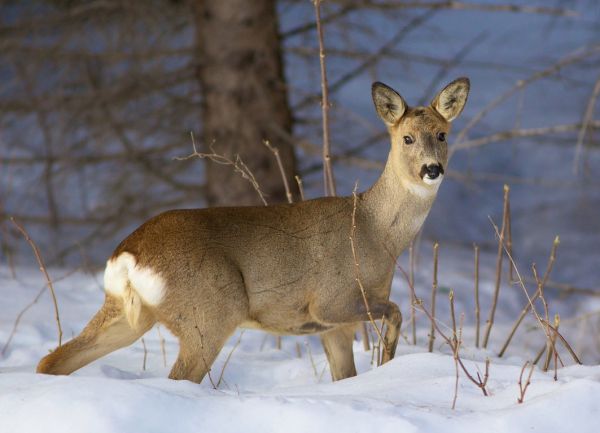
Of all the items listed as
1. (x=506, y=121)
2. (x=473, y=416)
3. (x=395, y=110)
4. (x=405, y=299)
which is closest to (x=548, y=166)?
(x=506, y=121)

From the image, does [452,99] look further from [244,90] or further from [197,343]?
[244,90]

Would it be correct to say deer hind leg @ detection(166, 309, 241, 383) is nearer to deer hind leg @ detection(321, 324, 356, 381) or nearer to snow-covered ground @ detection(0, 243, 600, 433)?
snow-covered ground @ detection(0, 243, 600, 433)

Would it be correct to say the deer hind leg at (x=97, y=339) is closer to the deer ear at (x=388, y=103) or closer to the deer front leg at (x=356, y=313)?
the deer front leg at (x=356, y=313)

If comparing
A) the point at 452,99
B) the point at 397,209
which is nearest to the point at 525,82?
the point at 452,99

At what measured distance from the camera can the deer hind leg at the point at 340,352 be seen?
14.7ft

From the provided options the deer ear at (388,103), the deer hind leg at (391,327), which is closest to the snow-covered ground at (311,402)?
the deer hind leg at (391,327)

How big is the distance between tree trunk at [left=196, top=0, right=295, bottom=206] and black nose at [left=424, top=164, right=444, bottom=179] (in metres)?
4.20

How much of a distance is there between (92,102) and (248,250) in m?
5.07

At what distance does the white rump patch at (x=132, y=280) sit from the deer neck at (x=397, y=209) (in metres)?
1.04

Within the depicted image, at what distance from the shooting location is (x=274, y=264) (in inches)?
161

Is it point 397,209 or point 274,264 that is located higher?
point 397,209

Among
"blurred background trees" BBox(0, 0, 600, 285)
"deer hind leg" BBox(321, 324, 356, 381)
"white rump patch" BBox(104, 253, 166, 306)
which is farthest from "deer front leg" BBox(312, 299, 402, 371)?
"blurred background trees" BBox(0, 0, 600, 285)

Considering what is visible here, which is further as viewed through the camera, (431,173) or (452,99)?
(452,99)

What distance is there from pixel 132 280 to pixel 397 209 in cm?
124
